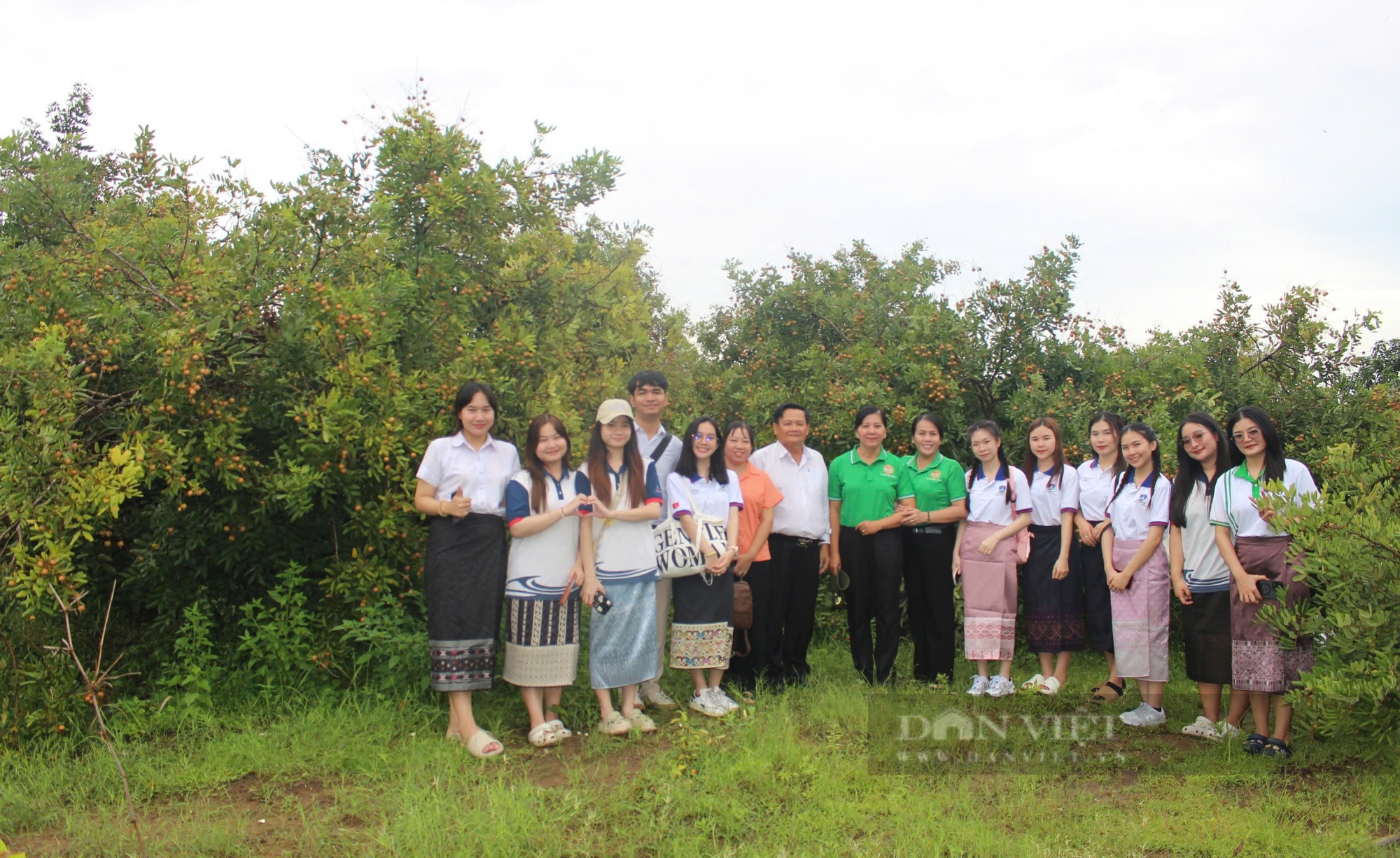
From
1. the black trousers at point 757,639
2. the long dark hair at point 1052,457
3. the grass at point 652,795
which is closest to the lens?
the grass at point 652,795

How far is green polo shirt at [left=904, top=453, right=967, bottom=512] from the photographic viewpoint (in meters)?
5.64

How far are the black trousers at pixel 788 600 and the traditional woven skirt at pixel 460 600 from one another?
1.59m

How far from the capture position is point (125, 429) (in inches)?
181

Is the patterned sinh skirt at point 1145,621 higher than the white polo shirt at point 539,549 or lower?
lower

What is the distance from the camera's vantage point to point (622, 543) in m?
4.79

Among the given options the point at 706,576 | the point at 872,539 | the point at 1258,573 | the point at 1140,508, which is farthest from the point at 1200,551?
the point at 706,576

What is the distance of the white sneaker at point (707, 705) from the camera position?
4.92 meters

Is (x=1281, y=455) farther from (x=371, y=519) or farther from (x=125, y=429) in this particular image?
(x=125, y=429)

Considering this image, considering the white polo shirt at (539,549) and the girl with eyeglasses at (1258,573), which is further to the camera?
the white polo shirt at (539,549)

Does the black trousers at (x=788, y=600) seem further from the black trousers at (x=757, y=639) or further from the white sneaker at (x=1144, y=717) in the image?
the white sneaker at (x=1144, y=717)

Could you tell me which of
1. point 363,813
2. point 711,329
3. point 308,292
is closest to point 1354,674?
point 363,813

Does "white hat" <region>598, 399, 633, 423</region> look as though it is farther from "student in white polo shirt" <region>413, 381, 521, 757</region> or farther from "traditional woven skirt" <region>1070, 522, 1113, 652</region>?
"traditional woven skirt" <region>1070, 522, 1113, 652</region>

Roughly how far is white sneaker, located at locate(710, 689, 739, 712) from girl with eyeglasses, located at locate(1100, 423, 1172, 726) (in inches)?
77.9

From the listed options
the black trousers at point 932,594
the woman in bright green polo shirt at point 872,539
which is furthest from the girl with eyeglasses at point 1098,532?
the woman in bright green polo shirt at point 872,539
